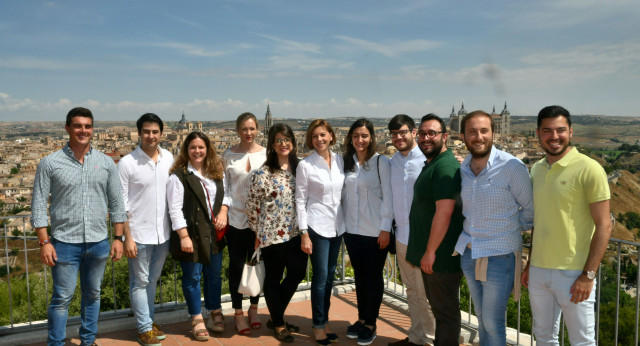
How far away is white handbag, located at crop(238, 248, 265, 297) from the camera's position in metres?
3.52

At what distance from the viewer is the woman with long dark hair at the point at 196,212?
11.3 ft

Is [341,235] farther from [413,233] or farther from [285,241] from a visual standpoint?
[413,233]

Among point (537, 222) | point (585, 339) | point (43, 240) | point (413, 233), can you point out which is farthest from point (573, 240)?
point (43, 240)

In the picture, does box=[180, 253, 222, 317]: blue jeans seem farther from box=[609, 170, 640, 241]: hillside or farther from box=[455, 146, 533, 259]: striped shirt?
box=[609, 170, 640, 241]: hillside

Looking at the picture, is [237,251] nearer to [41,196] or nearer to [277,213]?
[277,213]

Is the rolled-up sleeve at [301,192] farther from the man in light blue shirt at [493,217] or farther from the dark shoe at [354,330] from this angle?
the man in light blue shirt at [493,217]

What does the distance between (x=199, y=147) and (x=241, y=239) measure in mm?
778

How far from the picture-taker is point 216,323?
148 inches

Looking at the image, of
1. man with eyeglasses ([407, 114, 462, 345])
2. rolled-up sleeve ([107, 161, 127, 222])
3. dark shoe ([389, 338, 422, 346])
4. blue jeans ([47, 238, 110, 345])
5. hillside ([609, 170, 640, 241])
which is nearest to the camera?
man with eyeglasses ([407, 114, 462, 345])

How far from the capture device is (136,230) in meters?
3.34

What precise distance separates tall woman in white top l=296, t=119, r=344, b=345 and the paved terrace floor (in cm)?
55

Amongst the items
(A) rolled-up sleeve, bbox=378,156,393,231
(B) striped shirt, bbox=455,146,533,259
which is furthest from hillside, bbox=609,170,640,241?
(B) striped shirt, bbox=455,146,533,259

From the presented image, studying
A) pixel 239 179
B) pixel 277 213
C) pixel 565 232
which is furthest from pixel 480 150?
pixel 239 179

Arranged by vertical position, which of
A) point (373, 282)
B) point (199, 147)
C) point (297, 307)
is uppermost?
point (199, 147)
